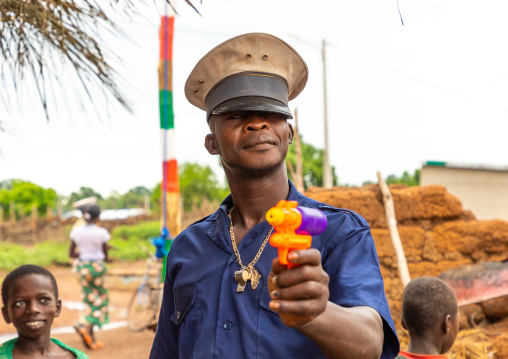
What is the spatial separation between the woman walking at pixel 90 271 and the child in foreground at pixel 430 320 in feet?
14.9

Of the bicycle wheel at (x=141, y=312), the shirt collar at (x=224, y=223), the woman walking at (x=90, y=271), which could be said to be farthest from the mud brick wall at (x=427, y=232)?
the shirt collar at (x=224, y=223)

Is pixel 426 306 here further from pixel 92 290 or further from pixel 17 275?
pixel 92 290

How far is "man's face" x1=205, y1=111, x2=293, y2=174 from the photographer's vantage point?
59.7 inches

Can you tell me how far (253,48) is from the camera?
161cm

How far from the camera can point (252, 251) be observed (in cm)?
154

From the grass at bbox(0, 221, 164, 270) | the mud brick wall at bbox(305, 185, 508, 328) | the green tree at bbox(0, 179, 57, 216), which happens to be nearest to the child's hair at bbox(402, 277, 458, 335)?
the mud brick wall at bbox(305, 185, 508, 328)

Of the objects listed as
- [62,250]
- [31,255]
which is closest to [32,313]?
[31,255]

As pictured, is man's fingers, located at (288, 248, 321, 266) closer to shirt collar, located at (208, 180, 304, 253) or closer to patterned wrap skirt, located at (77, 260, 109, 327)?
shirt collar, located at (208, 180, 304, 253)

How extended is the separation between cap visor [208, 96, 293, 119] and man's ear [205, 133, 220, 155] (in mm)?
191

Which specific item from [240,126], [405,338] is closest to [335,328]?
[240,126]

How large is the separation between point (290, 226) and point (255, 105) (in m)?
0.58

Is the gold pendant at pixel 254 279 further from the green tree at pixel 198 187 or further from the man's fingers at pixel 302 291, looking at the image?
the green tree at pixel 198 187

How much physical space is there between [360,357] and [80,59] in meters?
1.89

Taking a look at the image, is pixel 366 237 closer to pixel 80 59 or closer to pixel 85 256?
pixel 80 59
